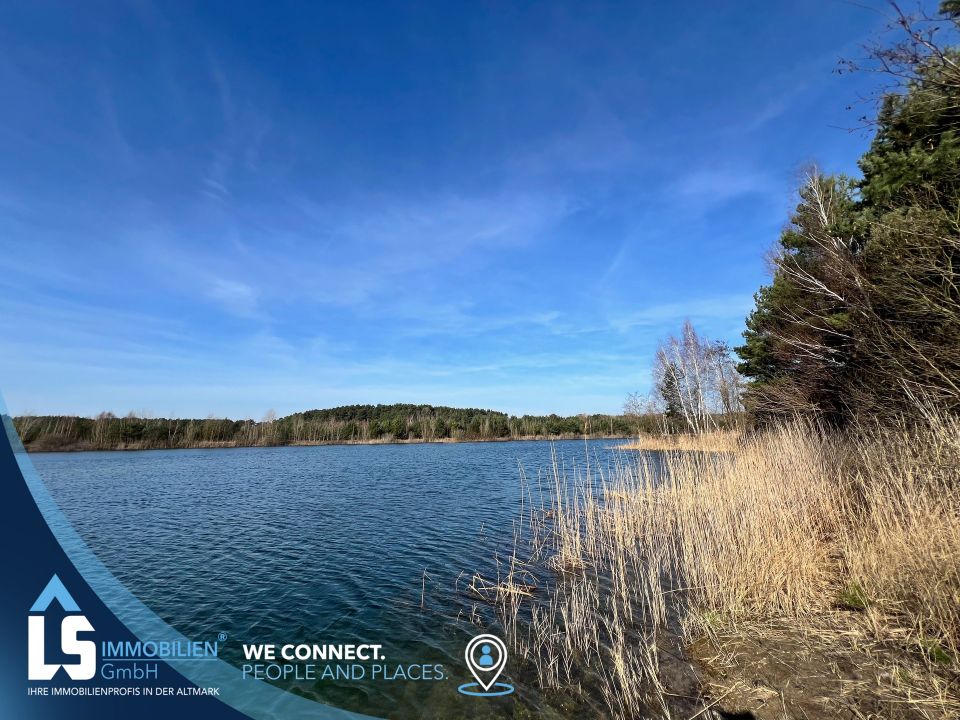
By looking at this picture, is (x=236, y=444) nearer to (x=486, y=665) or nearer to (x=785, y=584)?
(x=486, y=665)

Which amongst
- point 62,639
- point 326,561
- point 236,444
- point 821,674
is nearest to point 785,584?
point 821,674

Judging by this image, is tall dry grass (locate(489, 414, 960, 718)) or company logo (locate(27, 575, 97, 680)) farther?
company logo (locate(27, 575, 97, 680))

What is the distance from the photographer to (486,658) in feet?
18.1

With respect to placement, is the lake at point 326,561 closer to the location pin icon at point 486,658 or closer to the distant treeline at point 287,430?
the location pin icon at point 486,658

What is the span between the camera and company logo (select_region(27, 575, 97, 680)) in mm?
5035

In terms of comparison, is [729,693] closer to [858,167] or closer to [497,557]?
[497,557]

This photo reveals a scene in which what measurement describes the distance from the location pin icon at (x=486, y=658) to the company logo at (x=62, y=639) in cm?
441

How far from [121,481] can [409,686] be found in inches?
944

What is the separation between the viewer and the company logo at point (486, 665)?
193 inches

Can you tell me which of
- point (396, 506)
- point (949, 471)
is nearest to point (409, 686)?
point (949, 471)
